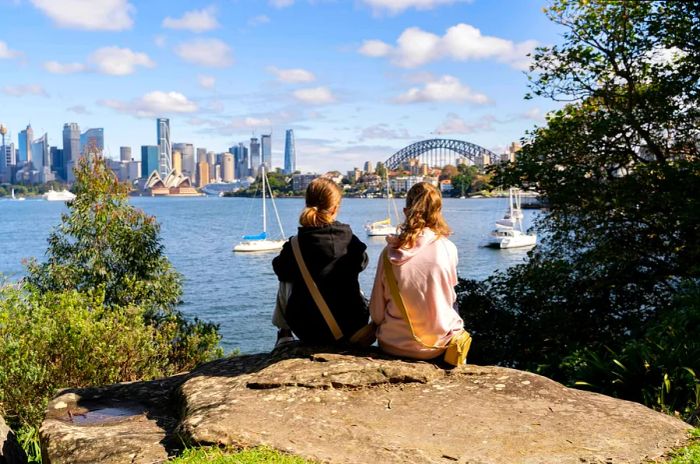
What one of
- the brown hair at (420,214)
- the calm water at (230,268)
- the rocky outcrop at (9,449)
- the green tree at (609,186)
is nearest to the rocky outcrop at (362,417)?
the rocky outcrop at (9,449)

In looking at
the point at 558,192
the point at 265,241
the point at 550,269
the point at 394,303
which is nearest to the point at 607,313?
the point at 550,269

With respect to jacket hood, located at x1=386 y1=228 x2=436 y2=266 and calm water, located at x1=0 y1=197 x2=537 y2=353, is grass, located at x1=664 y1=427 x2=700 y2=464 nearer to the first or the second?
jacket hood, located at x1=386 y1=228 x2=436 y2=266

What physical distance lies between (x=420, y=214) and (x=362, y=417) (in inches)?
51.5

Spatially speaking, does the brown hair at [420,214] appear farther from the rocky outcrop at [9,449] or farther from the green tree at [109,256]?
the green tree at [109,256]

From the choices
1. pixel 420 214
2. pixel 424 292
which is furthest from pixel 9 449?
pixel 420 214

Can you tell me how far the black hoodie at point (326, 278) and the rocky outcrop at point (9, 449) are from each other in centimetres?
205

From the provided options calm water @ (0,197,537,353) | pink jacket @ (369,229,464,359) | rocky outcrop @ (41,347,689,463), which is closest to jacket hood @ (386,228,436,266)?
pink jacket @ (369,229,464,359)

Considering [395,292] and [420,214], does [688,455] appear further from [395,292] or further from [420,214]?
[420,214]

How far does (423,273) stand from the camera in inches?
173

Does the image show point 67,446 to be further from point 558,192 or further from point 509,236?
point 509,236

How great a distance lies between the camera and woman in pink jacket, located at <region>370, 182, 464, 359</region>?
14.4 ft

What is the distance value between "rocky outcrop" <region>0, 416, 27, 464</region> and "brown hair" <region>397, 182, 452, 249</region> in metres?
2.95

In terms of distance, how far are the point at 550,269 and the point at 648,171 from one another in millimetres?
1803

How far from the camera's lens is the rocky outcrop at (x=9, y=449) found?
4.57 m
